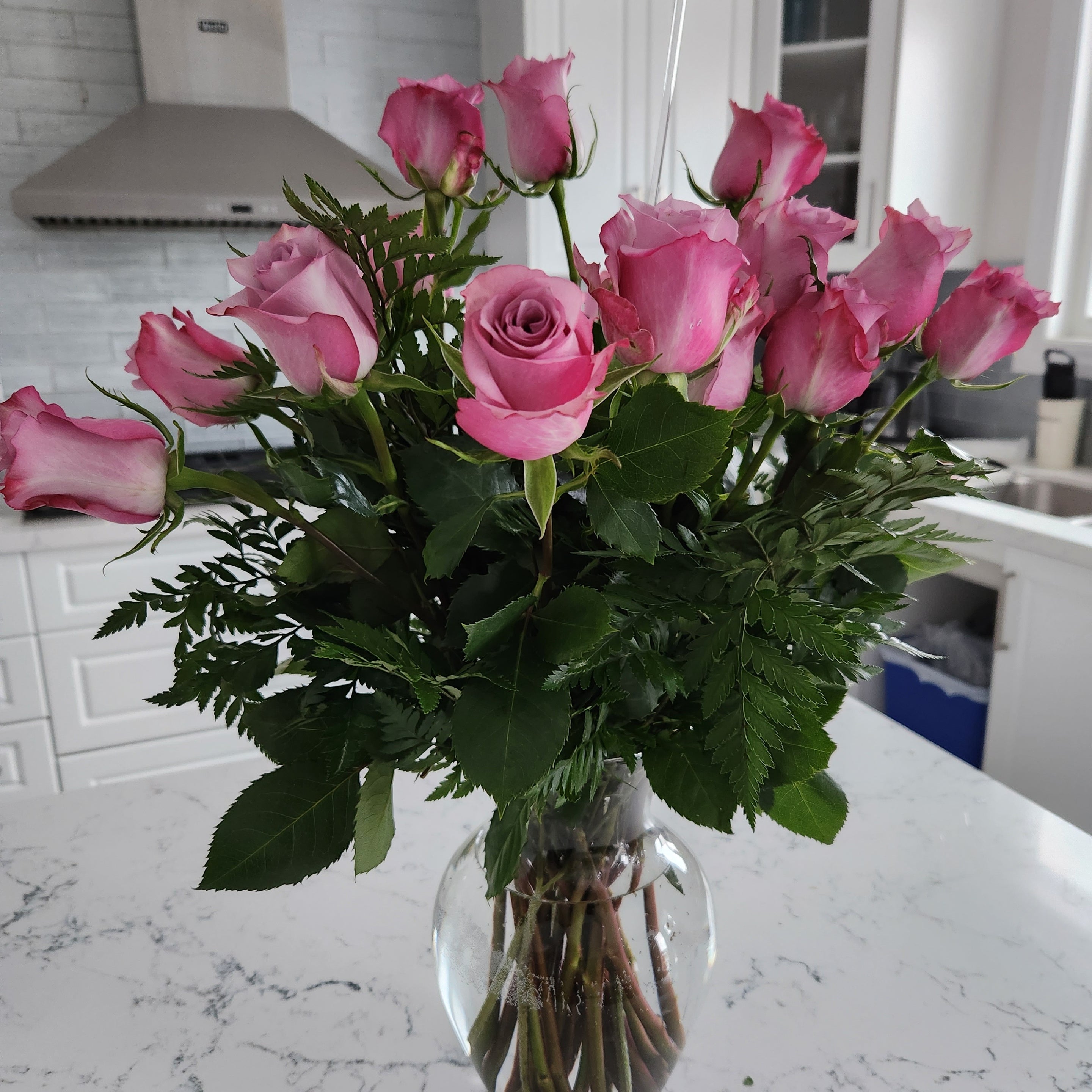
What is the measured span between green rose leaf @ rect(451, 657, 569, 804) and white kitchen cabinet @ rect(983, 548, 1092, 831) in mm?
1581

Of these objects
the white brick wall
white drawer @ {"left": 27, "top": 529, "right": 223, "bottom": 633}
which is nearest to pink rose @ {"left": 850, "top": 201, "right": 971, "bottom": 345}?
white drawer @ {"left": 27, "top": 529, "right": 223, "bottom": 633}

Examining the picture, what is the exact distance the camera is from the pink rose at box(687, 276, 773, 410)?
1.19 feet

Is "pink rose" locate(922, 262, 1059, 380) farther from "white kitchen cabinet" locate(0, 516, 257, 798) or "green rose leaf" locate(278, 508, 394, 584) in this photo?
"white kitchen cabinet" locate(0, 516, 257, 798)

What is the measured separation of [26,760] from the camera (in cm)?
197

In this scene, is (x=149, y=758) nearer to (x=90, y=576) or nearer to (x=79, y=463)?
(x=90, y=576)

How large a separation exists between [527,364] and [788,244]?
16 centimetres

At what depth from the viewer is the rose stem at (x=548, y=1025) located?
498 millimetres

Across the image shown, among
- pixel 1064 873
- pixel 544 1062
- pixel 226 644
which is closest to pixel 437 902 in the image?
pixel 544 1062

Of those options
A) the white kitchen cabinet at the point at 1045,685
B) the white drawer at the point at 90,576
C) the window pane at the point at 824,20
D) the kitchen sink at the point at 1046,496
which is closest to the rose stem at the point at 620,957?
the white kitchen cabinet at the point at 1045,685

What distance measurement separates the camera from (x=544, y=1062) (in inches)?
19.8

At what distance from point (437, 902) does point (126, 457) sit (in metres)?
0.34

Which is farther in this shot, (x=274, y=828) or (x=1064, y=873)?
(x=1064, y=873)

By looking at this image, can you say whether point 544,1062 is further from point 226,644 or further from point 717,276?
point 717,276

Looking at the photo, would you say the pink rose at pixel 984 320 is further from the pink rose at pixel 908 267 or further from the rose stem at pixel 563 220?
the rose stem at pixel 563 220
